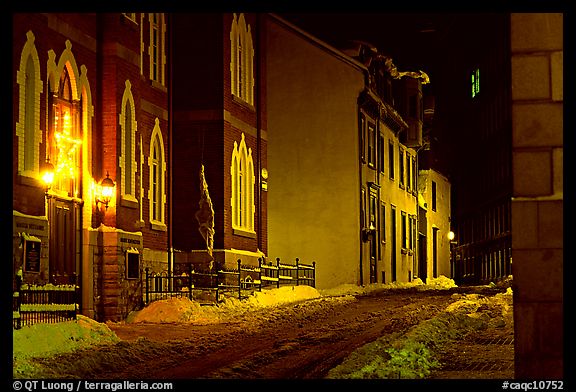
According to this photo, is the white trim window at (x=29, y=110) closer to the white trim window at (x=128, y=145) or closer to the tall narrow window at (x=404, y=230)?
the white trim window at (x=128, y=145)

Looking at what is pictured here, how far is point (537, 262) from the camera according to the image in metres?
9.39

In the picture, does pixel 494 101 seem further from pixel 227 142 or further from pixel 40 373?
pixel 40 373

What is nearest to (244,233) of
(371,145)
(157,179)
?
(157,179)

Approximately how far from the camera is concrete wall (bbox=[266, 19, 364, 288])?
128 feet

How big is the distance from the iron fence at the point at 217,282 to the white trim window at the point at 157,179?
1.60 metres

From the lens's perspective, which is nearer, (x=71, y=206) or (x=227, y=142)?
(x=71, y=206)

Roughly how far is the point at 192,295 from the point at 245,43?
390 inches

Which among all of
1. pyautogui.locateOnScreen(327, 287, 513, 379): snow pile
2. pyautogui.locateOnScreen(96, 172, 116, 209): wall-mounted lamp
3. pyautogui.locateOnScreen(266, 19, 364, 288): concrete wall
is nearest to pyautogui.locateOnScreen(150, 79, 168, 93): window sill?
pyautogui.locateOnScreen(96, 172, 116, 209): wall-mounted lamp

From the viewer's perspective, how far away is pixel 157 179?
2798 cm

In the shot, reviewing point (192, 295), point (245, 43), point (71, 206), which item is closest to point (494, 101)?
point (245, 43)

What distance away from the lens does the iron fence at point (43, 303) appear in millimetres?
17125

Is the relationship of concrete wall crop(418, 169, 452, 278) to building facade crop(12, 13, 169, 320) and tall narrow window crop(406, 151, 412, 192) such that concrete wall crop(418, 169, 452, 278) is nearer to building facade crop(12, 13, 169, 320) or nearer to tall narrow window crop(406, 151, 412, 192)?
tall narrow window crop(406, 151, 412, 192)

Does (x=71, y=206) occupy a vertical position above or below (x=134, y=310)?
above

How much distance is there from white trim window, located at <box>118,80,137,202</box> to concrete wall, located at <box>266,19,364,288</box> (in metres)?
15.6
